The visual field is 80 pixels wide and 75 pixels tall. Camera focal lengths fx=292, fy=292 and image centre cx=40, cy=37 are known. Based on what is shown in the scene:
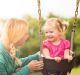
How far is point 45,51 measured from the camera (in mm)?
1664

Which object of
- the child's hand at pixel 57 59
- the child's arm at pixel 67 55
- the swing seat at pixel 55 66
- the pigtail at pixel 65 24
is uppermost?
the pigtail at pixel 65 24

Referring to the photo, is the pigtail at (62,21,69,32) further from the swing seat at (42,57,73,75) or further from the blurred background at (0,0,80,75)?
the swing seat at (42,57,73,75)

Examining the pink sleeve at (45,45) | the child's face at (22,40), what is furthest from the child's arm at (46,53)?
the child's face at (22,40)

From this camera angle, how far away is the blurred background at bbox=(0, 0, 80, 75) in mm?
1668

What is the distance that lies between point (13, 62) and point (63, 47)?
297 millimetres

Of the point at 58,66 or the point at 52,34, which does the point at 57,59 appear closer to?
the point at 58,66

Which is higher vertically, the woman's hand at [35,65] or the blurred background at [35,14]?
the blurred background at [35,14]

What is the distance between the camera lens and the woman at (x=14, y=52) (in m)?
1.64

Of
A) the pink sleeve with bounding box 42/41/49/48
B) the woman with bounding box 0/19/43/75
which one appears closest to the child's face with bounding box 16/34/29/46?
the woman with bounding box 0/19/43/75

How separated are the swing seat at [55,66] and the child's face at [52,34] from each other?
12cm

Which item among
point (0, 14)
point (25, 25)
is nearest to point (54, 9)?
point (25, 25)

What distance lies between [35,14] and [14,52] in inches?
9.8

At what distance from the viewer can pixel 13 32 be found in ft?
5.43

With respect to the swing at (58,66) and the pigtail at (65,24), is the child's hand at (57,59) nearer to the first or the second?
the swing at (58,66)
